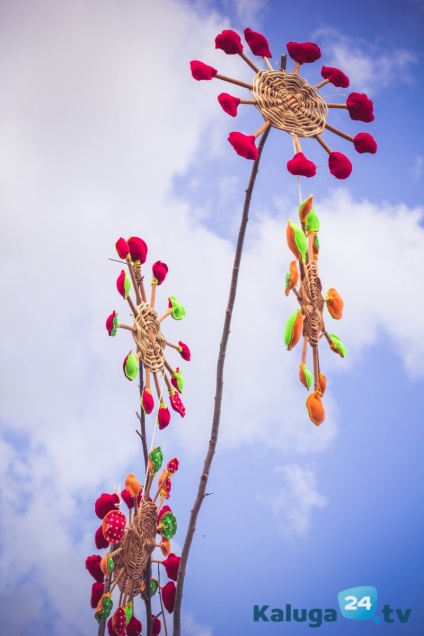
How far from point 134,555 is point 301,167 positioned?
732 millimetres

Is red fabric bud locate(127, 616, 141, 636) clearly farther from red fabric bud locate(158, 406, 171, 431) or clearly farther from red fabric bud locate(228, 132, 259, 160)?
red fabric bud locate(228, 132, 259, 160)

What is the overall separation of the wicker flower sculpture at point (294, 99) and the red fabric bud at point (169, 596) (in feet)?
2.63

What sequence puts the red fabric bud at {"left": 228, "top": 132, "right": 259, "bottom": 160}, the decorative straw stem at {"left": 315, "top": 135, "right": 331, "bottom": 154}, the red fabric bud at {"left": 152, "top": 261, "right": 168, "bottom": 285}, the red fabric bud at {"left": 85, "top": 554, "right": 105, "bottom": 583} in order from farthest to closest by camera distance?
1. the red fabric bud at {"left": 152, "top": 261, "right": 168, "bottom": 285}
2. the red fabric bud at {"left": 85, "top": 554, "right": 105, "bottom": 583}
3. the decorative straw stem at {"left": 315, "top": 135, "right": 331, "bottom": 154}
4. the red fabric bud at {"left": 228, "top": 132, "right": 259, "bottom": 160}

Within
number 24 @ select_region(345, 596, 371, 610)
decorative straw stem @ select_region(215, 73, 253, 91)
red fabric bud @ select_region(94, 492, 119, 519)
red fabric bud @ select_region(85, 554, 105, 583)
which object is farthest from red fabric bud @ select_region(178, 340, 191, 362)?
number 24 @ select_region(345, 596, 371, 610)

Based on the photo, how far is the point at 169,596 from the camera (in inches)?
48.0

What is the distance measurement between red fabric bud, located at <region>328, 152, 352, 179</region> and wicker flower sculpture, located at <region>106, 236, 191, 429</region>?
0.41m

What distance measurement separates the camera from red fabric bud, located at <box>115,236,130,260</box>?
1286mm

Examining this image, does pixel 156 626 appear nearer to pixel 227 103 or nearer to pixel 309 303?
pixel 309 303

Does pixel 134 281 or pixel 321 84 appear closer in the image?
pixel 321 84

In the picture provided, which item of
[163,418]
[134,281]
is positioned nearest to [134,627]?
[163,418]

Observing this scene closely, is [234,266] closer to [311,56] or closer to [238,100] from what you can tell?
[238,100]

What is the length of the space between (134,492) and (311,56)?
85cm

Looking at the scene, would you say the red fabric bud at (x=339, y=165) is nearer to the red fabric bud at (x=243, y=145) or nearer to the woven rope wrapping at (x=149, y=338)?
the red fabric bud at (x=243, y=145)

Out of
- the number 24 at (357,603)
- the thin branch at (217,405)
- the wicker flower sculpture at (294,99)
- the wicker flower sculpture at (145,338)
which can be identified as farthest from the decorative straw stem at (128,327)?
the number 24 at (357,603)
